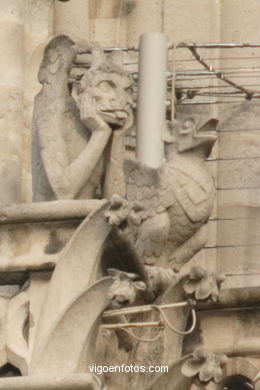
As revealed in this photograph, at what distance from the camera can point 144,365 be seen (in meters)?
33.3

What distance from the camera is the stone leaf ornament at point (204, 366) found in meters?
33.0

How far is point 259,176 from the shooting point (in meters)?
34.6

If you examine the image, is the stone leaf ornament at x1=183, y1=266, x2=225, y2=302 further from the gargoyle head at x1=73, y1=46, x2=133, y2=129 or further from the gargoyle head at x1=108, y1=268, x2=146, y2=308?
the gargoyle head at x1=73, y1=46, x2=133, y2=129

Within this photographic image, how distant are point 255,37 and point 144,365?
2092 millimetres

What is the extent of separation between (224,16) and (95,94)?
130 centimetres

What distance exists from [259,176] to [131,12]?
0.95 metres

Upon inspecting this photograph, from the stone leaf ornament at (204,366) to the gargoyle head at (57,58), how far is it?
1519 millimetres

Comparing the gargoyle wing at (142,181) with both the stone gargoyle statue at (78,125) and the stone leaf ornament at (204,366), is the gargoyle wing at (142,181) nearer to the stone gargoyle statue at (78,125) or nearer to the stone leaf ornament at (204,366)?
the stone gargoyle statue at (78,125)

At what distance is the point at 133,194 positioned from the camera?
1316 inches

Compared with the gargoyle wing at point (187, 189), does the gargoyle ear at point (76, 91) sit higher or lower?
higher

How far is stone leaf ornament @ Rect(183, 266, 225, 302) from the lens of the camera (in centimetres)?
3294

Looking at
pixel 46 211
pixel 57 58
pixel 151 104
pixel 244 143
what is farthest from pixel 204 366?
pixel 244 143

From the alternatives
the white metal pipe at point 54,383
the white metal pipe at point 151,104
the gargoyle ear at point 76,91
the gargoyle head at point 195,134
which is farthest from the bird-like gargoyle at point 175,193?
the white metal pipe at point 54,383

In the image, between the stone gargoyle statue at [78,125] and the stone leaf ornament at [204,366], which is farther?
the stone gargoyle statue at [78,125]
